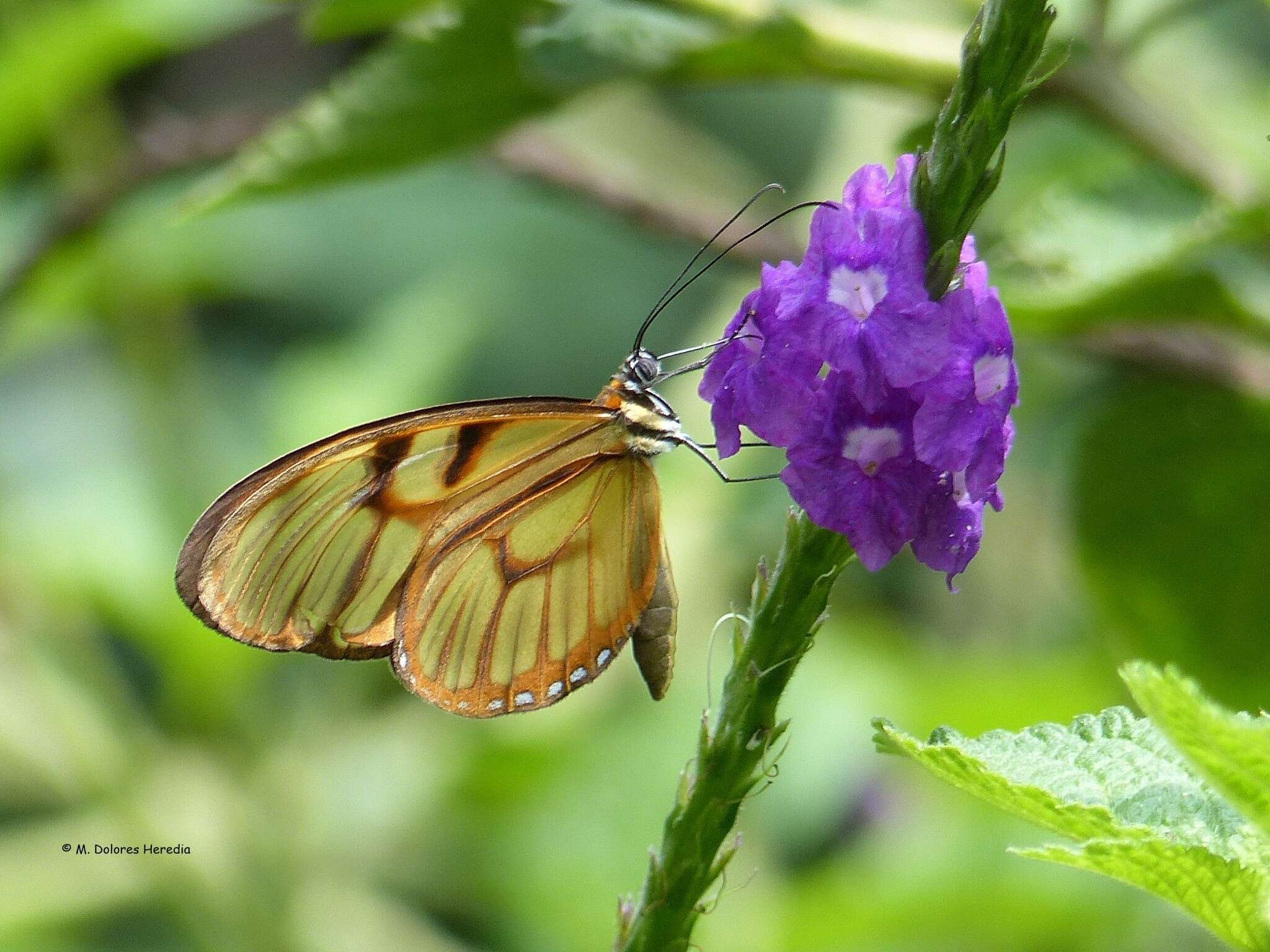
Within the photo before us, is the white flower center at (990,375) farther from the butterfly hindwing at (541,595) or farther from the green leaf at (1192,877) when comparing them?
the butterfly hindwing at (541,595)

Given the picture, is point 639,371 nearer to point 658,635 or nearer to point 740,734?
point 658,635

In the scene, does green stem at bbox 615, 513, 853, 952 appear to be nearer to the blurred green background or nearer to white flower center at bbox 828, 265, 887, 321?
white flower center at bbox 828, 265, 887, 321

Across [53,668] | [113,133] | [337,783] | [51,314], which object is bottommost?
[337,783]

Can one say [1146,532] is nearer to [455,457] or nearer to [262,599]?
[455,457]

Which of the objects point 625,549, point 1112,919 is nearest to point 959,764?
point 625,549

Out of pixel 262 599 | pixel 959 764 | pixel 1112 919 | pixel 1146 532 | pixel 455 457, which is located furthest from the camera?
pixel 1112 919

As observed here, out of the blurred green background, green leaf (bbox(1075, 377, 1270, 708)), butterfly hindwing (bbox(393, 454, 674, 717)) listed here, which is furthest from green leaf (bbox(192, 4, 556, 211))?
green leaf (bbox(1075, 377, 1270, 708))
